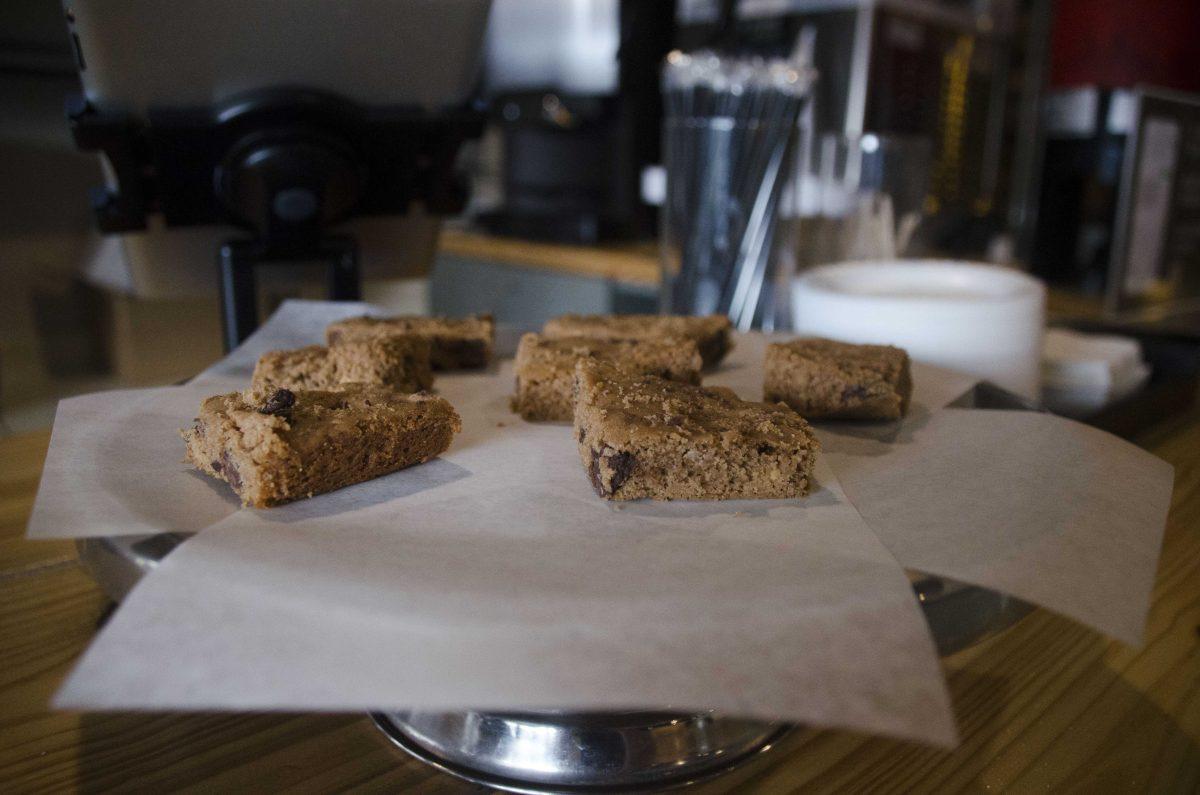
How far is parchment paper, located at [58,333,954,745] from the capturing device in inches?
14.6

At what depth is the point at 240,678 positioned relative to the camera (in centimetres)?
37

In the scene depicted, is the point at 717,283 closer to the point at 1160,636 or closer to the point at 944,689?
the point at 1160,636

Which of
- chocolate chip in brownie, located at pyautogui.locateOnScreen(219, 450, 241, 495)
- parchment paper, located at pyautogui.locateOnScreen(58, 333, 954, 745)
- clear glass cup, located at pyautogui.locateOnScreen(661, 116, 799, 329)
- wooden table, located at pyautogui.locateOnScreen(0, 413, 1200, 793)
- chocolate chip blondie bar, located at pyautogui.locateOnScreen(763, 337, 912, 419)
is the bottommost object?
A: wooden table, located at pyautogui.locateOnScreen(0, 413, 1200, 793)

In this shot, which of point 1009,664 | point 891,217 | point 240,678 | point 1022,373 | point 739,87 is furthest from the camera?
point 891,217

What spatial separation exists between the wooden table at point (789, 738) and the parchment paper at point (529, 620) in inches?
5.2

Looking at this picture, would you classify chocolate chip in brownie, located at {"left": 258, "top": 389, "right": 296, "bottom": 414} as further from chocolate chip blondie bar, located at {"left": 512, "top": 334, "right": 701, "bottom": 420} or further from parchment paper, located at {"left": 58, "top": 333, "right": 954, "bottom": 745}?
chocolate chip blondie bar, located at {"left": 512, "top": 334, "right": 701, "bottom": 420}

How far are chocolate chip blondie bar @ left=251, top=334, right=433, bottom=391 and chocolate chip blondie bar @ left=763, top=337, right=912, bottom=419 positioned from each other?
0.36 metres

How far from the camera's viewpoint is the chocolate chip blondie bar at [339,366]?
2.59 feet

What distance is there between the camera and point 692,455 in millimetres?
604

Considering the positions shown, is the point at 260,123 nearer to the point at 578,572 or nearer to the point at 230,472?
the point at 230,472

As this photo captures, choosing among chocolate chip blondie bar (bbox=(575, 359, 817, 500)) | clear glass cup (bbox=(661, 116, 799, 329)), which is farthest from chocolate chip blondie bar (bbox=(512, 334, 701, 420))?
clear glass cup (bbox=(661, 116, 799, 329))

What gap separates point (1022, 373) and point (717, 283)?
0.53 meters

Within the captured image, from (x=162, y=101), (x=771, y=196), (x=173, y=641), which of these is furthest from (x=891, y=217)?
(x=173, y=641)

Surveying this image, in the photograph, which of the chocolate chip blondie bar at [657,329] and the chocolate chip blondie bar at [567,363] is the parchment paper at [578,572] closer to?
the chocolate chip blondie bar at [567,363]
